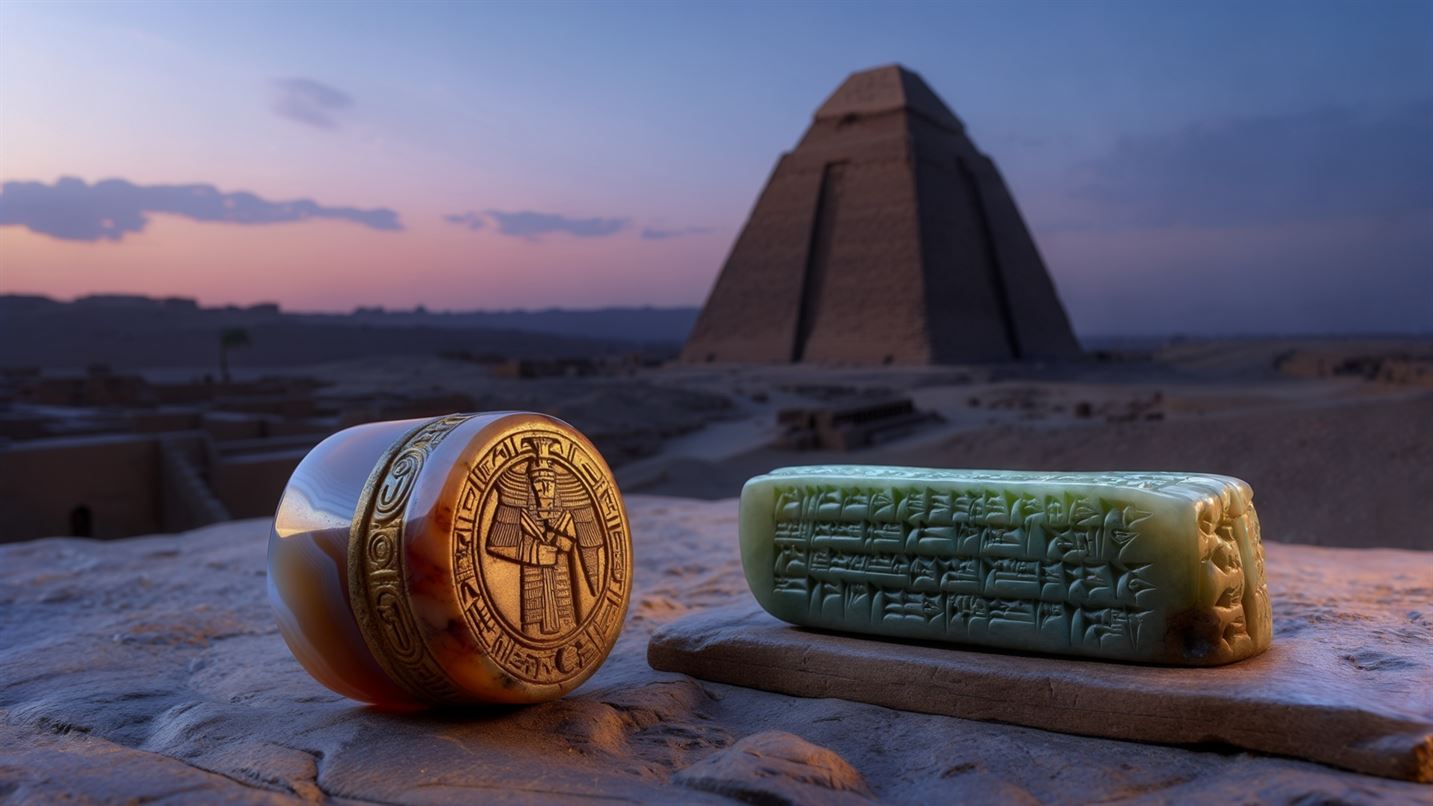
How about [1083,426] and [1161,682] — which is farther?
[1083,426]

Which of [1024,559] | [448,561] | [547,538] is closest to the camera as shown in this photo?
[448,561]

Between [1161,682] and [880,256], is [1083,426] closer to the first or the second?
[1161,682]

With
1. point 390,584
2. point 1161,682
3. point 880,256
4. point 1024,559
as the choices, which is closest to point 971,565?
point 1024,559

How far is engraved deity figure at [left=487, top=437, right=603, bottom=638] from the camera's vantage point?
2.10 metres

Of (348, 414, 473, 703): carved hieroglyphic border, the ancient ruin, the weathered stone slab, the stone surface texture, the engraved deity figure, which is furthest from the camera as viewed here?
the ancient ruin

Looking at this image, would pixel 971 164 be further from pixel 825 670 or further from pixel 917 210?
pixel 825 670

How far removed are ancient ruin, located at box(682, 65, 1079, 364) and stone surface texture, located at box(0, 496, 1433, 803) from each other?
97.0 ft

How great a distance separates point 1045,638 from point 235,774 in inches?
69.7

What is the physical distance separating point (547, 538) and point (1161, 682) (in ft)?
4.54

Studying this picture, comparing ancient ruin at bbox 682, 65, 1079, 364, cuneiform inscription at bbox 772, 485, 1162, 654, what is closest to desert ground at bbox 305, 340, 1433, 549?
ancient ruin at bbox 682, 65, 1079, 364

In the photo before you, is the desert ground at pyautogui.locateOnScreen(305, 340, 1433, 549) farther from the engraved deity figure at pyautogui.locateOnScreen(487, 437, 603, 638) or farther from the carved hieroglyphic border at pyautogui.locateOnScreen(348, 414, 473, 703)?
the carved hieroglyphic border at pyautogui.locateOnScreen(348, 414, 473, 703)

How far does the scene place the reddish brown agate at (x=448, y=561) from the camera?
198 centimetres

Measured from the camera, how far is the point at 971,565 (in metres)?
2.33

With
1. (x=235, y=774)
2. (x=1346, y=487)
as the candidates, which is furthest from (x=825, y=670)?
(x=1346, y=487)
